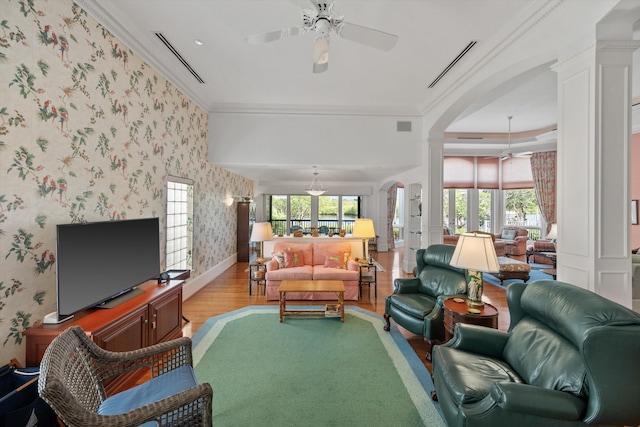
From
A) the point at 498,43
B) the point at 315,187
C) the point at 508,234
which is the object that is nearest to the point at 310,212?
the point at 315,187

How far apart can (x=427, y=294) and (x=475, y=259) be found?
3.69 feet

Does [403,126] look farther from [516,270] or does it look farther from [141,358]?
[141,358]

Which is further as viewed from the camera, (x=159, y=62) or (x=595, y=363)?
(x=159, y=62)

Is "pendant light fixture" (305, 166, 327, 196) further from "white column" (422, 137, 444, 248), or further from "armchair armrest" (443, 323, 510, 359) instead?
"armchair armrest" (443, 323, 510, 359)

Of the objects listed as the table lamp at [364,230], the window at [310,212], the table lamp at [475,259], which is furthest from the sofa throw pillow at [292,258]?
the window at [310,212]

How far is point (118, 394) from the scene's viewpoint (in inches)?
58.4

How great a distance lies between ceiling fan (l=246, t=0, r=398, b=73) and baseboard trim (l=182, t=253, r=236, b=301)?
3.80 meters

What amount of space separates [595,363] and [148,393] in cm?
237

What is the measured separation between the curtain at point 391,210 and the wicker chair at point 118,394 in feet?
27.2

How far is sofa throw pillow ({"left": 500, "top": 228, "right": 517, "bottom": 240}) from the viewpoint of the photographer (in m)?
7.71

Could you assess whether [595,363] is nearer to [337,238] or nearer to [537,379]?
[537,379]

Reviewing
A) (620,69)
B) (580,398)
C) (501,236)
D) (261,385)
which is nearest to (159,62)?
(261,385)

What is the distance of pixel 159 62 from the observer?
10.9 feet

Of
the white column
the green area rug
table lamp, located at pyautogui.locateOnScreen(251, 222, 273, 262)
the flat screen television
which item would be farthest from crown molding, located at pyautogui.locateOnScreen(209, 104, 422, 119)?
the green area rug
